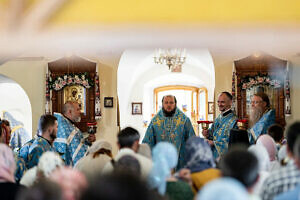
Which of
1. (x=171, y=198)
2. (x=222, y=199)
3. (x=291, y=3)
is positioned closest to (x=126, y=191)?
(x=222, y=199)

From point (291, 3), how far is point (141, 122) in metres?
13.2

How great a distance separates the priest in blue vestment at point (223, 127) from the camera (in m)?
7.38

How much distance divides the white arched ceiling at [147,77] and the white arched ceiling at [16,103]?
294cm

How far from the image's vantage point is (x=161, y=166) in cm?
342

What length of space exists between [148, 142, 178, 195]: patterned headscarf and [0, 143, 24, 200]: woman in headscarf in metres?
0.88

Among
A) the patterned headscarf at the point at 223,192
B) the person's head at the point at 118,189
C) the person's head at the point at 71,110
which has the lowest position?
the patterned headscarf at the point at 223,192

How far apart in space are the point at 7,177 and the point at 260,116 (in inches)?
178

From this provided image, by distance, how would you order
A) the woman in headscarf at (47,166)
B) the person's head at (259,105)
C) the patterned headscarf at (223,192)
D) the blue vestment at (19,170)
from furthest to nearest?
the person's head at (259,105), the blue vestment at (19,170), the woman in headscarf at (47,166), the patterned headscarf at (223,192)

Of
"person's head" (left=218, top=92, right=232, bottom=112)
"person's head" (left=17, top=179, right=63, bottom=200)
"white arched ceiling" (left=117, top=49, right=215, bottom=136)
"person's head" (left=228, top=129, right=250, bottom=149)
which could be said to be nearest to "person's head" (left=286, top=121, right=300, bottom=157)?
"person's head" (left=17, top=179, right=63, bottom=200)

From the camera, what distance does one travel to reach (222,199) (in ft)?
6.37

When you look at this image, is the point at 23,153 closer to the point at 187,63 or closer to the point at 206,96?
the point at 187,63

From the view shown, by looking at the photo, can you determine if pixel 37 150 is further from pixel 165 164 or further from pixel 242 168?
pixel 242 168

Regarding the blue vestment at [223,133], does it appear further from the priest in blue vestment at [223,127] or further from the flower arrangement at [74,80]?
the flower arrangement at [74,80]

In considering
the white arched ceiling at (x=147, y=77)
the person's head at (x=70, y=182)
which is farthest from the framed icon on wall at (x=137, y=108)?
the person's head at (x=70, y=182)
